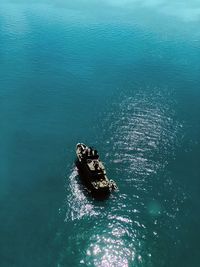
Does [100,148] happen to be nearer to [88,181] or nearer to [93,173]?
[88,181]

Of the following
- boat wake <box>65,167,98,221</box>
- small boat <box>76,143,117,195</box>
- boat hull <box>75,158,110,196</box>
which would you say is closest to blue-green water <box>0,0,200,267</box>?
boat wake <box>65,167,98,221</box>

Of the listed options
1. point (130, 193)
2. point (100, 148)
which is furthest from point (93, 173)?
point (100, 148)

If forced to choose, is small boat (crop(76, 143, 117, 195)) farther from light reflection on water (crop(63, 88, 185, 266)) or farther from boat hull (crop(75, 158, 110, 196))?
light reflection on water (crop(63, 88, 185, 266))

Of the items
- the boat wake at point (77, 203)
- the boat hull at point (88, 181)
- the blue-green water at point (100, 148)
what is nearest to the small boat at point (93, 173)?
the boat hull at point (88, 181)

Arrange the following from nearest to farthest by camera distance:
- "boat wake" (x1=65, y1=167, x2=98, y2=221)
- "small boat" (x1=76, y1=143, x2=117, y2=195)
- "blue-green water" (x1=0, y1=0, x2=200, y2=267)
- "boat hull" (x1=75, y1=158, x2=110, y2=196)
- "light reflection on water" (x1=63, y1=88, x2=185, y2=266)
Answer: "light reflection on water" (x1=63, y1=88, x2=185, y2=266) < "blue-green water" (x1=0, y1=0, x2=200, y2=267) < "boat wake" (x1=65, y1=167, x2=98, y2=221) < "boat hull" (x1=75, y1=158, x2=110, y2=196) < "small boat" (x1=76, y1=143, x2=117, y2=195)

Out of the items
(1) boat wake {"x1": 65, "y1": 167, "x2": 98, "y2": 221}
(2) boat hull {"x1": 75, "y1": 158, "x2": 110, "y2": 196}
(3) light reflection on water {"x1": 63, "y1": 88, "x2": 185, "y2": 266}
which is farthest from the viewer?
(2) boat hull {"x1": 75, "y1": 158, "x2": 110, "y2": 196}

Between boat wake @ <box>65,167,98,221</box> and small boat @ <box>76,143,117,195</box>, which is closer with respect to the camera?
boat wake @ <box>65,167,98,221</box>

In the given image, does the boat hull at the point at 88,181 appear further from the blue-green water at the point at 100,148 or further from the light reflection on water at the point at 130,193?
the blue-green water at the point at 100,148
